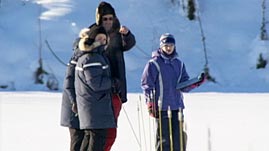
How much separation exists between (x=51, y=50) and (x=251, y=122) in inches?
520

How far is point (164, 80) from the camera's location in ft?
19.6

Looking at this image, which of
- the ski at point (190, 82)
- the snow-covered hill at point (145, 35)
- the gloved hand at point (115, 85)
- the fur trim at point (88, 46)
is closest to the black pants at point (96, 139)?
the gloved hand at point (115, 85)

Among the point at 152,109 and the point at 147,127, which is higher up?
the point at 152,109

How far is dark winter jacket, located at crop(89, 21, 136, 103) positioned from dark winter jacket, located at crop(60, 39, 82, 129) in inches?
13.0

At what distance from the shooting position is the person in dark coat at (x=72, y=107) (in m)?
5.55

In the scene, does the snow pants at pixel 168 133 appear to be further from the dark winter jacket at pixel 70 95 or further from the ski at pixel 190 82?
the dark winter jacket at pixel 70 95

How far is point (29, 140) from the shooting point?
27.3 feet

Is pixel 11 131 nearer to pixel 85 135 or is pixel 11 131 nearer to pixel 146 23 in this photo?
pixel 85 135

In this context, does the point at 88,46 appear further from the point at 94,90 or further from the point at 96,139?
the point at 96,139

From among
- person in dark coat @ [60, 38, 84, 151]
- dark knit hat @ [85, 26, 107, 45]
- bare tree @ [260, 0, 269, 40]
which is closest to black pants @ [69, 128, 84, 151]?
person in dark coat @ [60, 38, 84, 151]

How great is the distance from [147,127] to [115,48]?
332 centimetres

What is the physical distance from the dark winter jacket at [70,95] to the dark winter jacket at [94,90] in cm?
15

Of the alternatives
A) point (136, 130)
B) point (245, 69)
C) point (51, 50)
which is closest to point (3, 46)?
point (51, 50)

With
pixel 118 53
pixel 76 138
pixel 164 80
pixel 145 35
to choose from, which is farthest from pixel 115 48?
pixel 145 35
